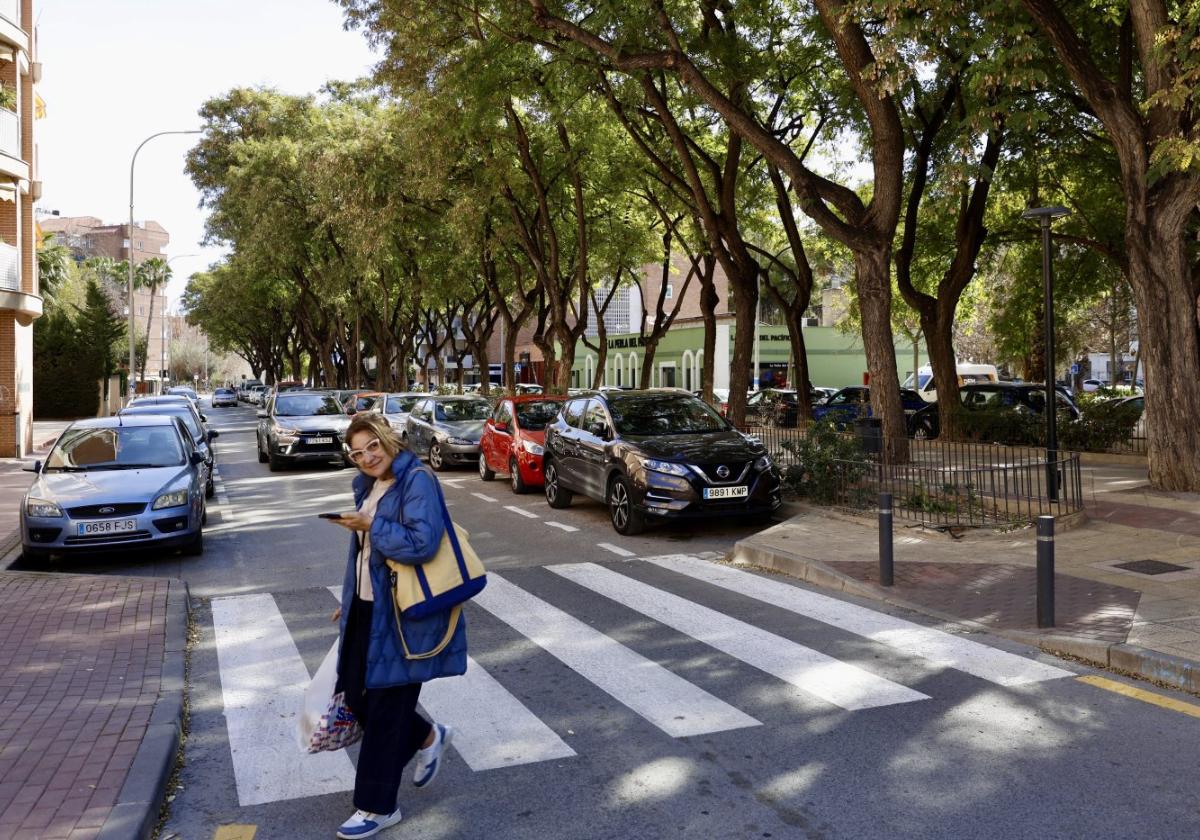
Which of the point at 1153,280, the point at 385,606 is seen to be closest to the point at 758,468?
the point at 1153,280

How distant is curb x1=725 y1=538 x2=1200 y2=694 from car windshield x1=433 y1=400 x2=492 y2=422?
12125 millimetres

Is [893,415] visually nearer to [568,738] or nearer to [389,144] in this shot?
[568,738]

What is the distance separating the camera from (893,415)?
13922mm

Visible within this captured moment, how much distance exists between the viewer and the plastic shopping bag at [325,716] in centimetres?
390

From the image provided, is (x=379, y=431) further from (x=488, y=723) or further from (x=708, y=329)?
(x=708, y=329)

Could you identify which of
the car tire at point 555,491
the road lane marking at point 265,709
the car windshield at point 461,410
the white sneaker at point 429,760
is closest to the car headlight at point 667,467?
the car tire at point 555,491

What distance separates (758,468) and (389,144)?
1781cm

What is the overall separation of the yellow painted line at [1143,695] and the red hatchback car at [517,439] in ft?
34.1

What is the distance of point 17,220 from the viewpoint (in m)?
23.9

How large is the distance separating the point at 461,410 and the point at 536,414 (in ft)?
14.3

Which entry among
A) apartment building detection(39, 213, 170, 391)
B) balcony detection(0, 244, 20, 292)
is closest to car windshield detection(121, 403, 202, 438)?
balcony detection(0, 244, 20, 292)

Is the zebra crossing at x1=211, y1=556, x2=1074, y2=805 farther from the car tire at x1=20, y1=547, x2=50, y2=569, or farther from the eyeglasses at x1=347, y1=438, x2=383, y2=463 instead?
the car tire at x1=20, y1=547, x2=50, y2=569

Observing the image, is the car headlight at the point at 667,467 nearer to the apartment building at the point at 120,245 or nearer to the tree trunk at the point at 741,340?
the tree trunk at the point at 741,340

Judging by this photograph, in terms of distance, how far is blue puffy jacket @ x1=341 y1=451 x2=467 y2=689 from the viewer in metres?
3.68
